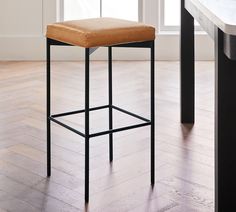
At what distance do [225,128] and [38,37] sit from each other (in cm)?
377

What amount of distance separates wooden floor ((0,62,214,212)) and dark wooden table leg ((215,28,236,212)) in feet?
1.30

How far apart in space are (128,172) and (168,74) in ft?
7.23

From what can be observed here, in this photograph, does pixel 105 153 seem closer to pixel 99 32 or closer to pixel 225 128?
pixel 99 32

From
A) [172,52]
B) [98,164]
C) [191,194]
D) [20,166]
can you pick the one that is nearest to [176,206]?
[191,194]

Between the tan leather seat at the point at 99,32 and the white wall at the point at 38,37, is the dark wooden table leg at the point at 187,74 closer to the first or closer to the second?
the tan leather seat at the point at 99,32

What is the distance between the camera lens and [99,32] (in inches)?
89.1

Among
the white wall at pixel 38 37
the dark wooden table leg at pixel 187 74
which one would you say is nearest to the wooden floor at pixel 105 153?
the dark wooden table leg at pixel 187 74

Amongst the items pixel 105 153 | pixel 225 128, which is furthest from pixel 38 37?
pixel 225 128

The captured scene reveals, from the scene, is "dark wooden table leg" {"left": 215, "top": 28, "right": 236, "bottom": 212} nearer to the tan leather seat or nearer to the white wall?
the tan leather seat

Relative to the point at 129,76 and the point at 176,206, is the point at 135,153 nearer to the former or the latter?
the point at 176,206

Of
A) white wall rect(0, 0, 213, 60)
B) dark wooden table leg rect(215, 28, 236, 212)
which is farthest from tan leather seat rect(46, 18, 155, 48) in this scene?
white wall rect(0, 0, 213, 60)

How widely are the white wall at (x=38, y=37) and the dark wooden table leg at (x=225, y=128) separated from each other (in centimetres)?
360

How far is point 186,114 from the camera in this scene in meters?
3.43

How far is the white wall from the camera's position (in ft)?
17.5
